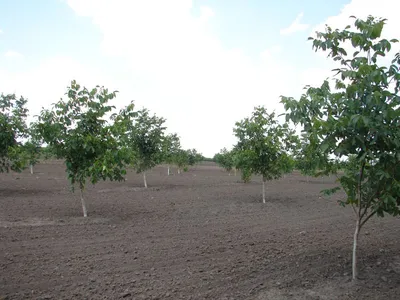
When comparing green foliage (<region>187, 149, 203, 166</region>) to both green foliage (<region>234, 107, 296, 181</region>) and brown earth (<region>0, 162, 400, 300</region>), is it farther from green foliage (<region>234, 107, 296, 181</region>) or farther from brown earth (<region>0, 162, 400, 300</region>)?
brown earth (<region>0, 162, 400, 300</region>)

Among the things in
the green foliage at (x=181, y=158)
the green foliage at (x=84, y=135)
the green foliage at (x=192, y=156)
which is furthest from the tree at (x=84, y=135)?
the green foliage at (x=192, y=156)

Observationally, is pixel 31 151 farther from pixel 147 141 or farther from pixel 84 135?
pixel 147 141

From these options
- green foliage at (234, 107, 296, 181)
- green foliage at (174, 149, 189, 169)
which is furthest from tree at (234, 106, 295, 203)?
green foliage at (174, 149, 189, 169)

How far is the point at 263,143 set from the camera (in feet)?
44.9

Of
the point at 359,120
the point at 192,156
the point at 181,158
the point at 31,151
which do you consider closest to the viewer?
the point at 359,120

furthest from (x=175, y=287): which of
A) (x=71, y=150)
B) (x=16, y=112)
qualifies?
(x=16, y=112)

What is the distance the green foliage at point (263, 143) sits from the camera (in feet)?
44.6

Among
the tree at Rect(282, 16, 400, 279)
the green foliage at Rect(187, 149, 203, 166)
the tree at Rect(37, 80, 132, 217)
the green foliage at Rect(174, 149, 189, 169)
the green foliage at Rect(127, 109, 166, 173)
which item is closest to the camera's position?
the tree at Rect(282, 16, 400, 279)

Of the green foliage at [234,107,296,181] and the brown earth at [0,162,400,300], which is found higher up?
the green foliage at [234,107,296,181]

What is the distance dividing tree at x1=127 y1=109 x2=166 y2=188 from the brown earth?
29.1 feet

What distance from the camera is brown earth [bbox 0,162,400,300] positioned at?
4684 millimetres

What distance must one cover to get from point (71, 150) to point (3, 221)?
9.45 ft

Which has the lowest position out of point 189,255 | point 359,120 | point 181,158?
point 189,255

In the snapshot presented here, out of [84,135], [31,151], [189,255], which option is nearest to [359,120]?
[189,255]
